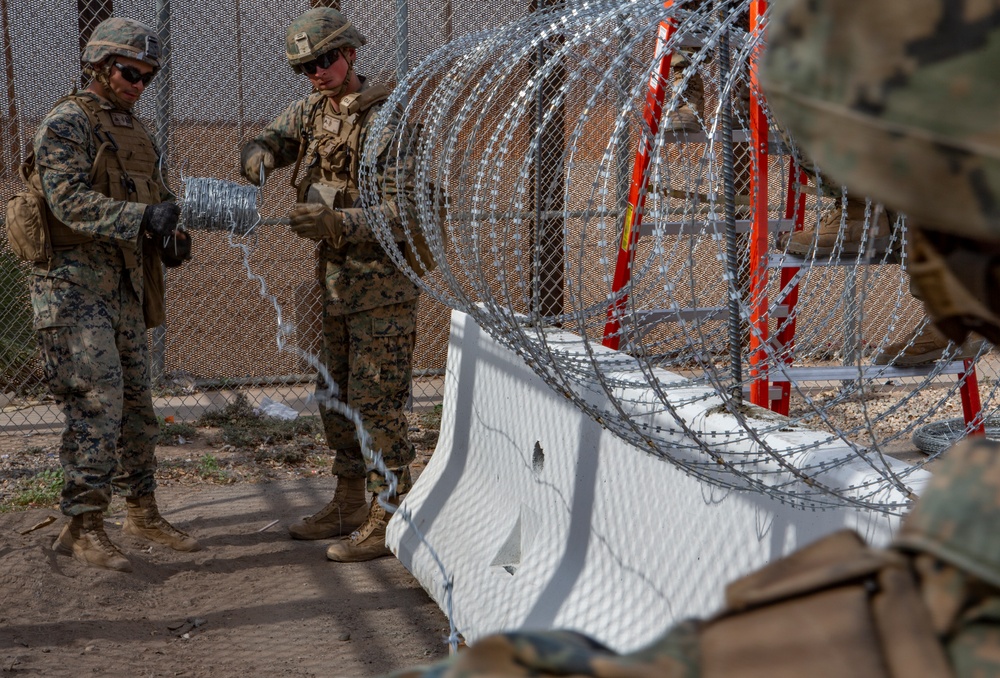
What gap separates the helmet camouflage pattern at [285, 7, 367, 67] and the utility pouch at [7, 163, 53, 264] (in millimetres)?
1161

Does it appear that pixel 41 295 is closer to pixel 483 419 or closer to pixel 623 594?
pixel 483 419

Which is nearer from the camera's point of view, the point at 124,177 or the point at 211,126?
the point at 124,177

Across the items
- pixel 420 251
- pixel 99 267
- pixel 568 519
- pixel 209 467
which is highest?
pixel 420 251

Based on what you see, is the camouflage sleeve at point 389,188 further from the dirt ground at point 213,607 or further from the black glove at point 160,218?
the dirt ground at point 213,607

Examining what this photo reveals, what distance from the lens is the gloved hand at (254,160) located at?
4.48 meters

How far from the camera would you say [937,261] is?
73cm

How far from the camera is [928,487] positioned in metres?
0.72

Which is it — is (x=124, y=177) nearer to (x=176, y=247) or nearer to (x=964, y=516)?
(x=176, y=247)

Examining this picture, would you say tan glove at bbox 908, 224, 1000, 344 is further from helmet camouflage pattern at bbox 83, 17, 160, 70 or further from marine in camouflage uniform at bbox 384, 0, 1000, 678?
helmet camouflage pattern at bbox 83, 17, 160, 70

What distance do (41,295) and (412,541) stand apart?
69.2 inches

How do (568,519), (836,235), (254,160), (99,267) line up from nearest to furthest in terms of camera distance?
(568,519) < (836,235) < (99,267) < (254,160)

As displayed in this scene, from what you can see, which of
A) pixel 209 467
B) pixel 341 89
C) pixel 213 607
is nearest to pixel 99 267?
pixel 341 89

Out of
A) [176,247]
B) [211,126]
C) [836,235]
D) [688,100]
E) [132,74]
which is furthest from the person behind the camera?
[211,126]

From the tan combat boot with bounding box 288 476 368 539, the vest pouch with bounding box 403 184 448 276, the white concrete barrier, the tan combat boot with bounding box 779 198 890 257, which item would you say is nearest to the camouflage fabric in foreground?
the white concrete barrier
